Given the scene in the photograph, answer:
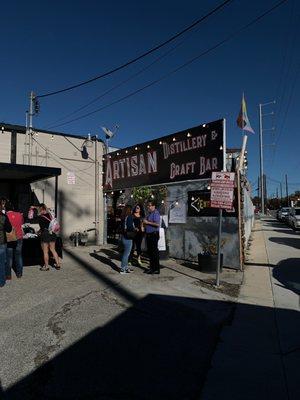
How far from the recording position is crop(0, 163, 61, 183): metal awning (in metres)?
11.6

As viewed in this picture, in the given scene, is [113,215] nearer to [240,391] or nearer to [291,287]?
[291,287]

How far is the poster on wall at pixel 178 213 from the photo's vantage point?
41.2ft

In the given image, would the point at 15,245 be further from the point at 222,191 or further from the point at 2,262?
the point at 222,191

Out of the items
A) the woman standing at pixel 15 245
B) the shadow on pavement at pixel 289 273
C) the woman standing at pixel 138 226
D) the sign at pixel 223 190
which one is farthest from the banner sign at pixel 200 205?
the woman standing at pixel 15 245

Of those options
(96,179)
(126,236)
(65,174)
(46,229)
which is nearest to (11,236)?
(46,229)

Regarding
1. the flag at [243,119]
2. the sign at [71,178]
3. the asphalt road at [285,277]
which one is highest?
the flag at [243,119]

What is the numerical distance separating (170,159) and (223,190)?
4.52m

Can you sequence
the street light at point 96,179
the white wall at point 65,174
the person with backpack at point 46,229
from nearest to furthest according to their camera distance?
the person with backpack at point 46,229 < the white wall at point 65,174 < the street light at point 96,179

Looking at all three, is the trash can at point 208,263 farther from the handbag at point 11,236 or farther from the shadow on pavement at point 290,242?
the shadow on pavement at point 290,242

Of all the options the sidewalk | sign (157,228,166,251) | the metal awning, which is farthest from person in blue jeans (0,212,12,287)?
sign (157,228,166,251)

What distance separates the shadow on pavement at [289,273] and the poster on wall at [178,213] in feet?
9.79

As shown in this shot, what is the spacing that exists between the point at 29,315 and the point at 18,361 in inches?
72.2

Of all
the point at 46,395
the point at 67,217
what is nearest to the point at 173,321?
the point at 46,395

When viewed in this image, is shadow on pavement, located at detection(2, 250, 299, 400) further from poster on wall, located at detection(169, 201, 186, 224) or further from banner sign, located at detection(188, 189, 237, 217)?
poster on wall, located at detection(169, 201, 186, 224)
